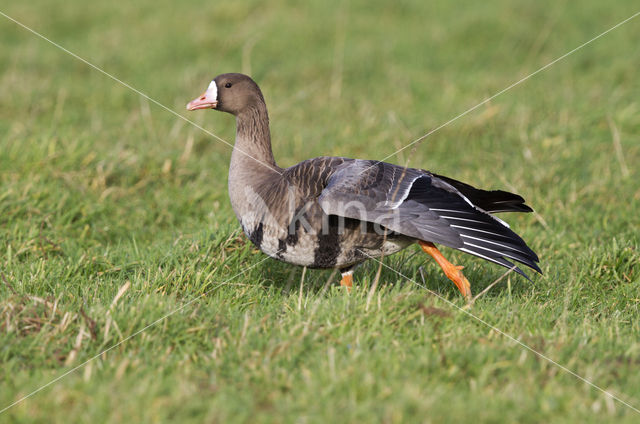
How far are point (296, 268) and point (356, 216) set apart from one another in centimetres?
118

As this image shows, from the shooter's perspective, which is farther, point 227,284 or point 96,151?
point 96,151

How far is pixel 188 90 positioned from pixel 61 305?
517cm

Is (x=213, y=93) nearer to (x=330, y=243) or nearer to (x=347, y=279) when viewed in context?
(x=330, y=243)

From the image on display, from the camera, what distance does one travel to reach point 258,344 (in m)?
3.31

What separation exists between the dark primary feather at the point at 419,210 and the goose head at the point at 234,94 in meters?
0.84

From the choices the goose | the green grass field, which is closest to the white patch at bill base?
the goose

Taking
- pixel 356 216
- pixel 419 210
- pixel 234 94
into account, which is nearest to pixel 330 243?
pixel 356 216

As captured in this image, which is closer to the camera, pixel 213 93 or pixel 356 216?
pixel 356 216

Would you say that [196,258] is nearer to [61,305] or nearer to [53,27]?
[61,305]

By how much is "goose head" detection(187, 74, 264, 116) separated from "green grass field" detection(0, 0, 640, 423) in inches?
33.2

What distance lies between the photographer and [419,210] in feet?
12.8

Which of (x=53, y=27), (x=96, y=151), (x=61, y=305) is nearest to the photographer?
(x=61, y=305)

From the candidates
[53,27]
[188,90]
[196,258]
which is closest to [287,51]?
[188,90]

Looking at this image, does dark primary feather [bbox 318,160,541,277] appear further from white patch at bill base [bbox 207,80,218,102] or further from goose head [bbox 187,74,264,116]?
white patch at bill base [bbox 207,80,218,102]
